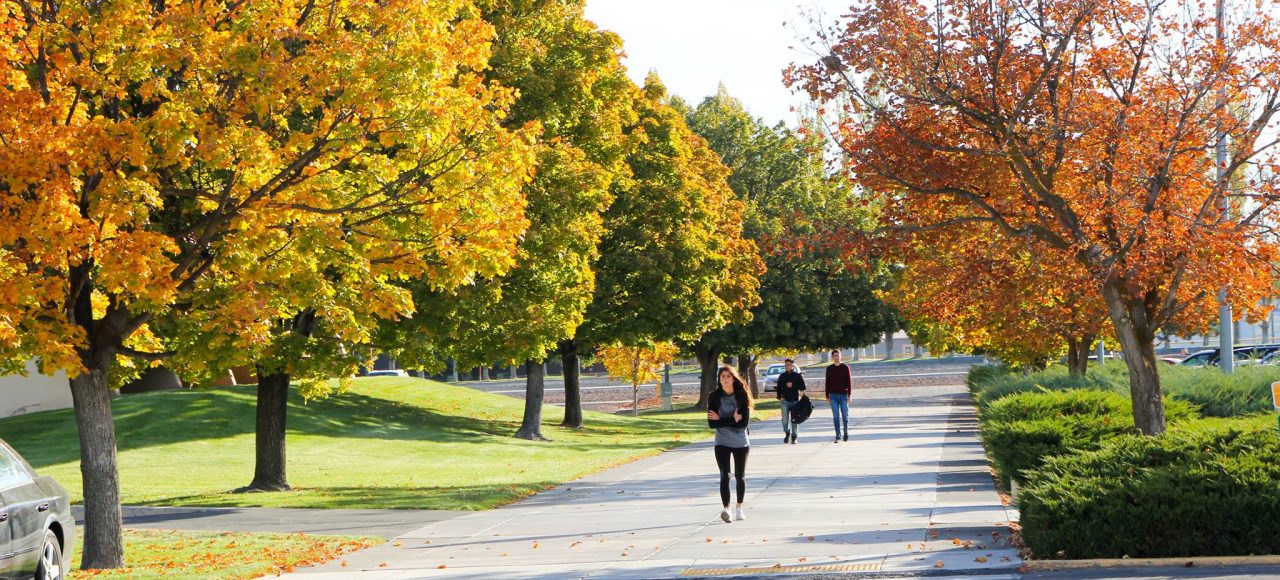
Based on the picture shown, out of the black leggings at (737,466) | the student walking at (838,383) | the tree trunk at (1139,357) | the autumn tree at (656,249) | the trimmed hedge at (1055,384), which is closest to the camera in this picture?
the black leggings at (737,466)

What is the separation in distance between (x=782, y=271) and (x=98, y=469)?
143 feet

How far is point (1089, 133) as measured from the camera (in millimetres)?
15750

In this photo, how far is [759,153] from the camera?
58.4m

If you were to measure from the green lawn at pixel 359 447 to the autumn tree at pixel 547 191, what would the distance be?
7.77ft

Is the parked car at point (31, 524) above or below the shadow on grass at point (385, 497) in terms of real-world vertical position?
above

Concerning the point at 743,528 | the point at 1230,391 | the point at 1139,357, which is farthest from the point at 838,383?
the point at 743,528

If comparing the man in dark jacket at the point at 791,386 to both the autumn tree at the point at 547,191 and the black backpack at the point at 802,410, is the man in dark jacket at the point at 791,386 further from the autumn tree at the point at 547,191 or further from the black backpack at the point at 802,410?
the autumn tree at the point at 547,191

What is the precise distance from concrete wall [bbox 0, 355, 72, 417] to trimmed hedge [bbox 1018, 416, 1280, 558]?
34.6 m

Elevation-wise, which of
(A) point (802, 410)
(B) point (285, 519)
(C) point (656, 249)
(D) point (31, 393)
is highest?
(C) point (656, 249)

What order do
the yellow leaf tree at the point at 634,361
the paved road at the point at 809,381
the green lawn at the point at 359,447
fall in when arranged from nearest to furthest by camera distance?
the green lawn at the point at 359,447, the yellow leaf tree at the point at 634,361, the paved road at the point at 809,381

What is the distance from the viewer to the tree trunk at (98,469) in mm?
13648

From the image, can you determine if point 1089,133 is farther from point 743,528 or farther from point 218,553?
point 218,553

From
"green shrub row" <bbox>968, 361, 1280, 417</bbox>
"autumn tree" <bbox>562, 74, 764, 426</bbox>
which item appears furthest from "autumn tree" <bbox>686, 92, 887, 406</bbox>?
"green shrub row" <bbox>968, 361, 1280, 417</bbox>

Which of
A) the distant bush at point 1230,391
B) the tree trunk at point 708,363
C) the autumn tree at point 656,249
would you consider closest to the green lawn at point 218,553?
the distant bush at point 1230,391
